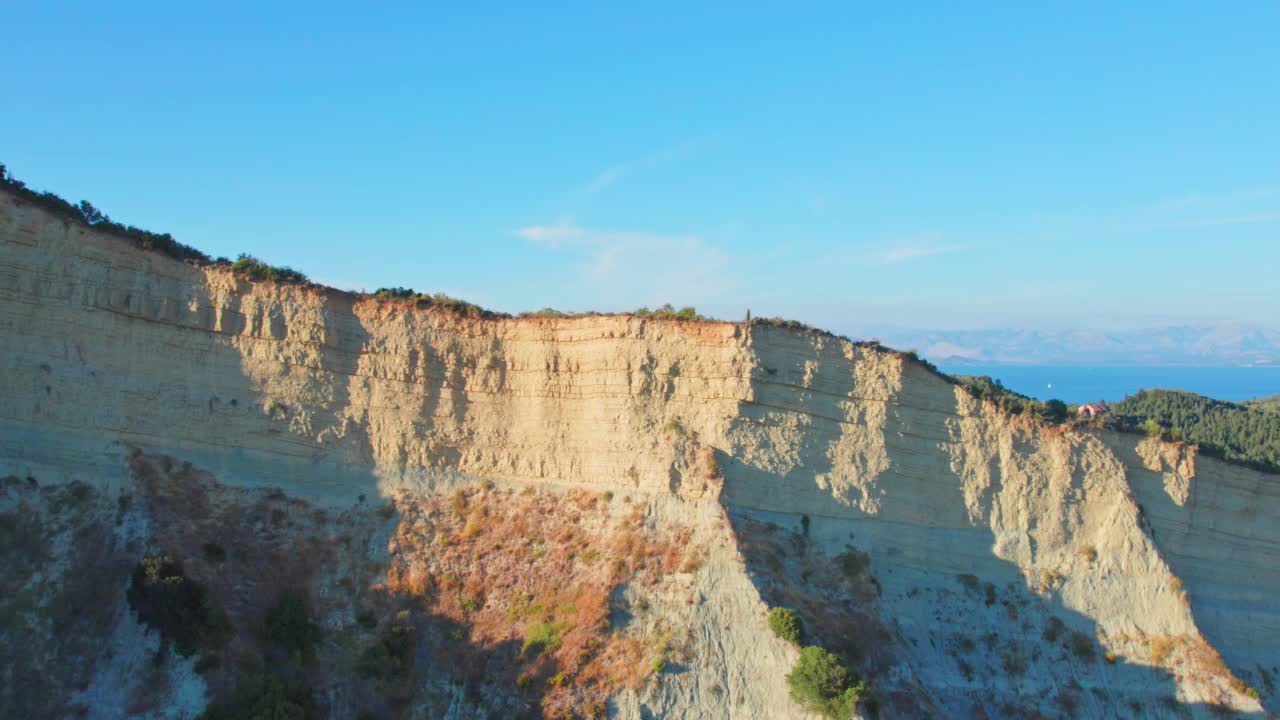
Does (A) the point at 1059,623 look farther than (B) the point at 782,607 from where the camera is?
Yes

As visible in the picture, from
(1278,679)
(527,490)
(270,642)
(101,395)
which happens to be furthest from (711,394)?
(1278,679)

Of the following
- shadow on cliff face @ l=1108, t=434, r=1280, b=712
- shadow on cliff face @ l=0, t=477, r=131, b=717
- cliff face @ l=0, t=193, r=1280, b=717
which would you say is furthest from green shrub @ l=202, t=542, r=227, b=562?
shadow on cliff face @ l=1108, t=434, r=1280, b=712

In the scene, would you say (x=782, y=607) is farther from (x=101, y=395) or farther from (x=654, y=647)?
(x=101, y=395)

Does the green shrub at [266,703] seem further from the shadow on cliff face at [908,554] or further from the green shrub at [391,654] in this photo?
the shadow on cliff face at [908,554]

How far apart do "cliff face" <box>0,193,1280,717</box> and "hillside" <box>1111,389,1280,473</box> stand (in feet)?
62.3

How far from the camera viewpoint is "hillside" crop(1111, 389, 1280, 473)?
46.3 meters

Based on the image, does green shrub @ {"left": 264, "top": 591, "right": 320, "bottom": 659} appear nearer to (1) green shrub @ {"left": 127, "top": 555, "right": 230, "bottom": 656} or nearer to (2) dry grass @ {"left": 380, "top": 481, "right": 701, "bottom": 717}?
(1) green shrub @ {"left": 127, "top": 555, "right": 230, "bottom": 656}

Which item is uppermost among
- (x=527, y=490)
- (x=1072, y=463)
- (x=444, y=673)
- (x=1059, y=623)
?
(x=1072, y=463)

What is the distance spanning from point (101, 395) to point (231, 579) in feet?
22.4

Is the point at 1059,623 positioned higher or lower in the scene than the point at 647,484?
lower

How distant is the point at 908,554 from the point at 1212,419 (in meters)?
36.9

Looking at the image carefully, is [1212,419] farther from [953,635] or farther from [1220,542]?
[953,635]

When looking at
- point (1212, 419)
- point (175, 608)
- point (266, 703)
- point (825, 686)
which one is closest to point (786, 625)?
point (825, 686)

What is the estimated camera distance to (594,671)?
2152 centimetres
